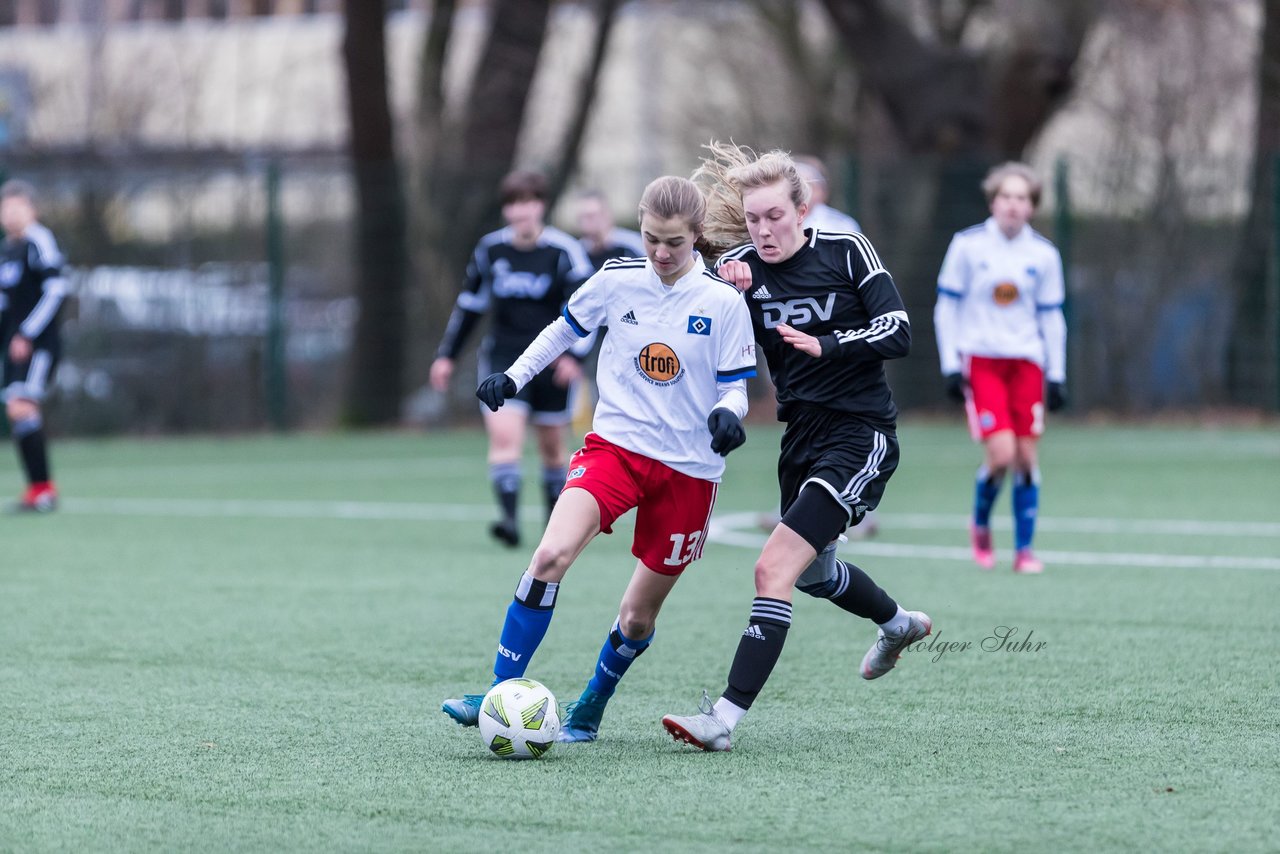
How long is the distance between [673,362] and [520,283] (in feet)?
17.2

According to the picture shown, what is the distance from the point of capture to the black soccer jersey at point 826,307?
18.8 ft

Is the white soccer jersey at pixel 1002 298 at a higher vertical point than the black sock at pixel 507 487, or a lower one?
higher

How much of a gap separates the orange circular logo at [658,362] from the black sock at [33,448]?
27.0 ft

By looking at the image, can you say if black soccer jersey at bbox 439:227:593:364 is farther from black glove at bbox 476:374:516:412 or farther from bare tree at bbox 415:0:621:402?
bare tree at bbox 415:0:621:402

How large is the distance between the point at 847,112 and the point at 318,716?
25024 millimetres

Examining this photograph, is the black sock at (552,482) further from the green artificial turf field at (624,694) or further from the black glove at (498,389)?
the black glove at (498,389)

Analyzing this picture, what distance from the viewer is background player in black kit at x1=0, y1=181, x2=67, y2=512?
40.9 ft

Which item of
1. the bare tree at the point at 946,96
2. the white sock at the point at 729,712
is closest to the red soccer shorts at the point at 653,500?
the white sock at the point at 729,712

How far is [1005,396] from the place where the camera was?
372 inches

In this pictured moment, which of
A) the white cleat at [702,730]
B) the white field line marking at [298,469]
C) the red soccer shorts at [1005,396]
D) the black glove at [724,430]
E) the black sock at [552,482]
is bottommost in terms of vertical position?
the white field line marking at [298,469]

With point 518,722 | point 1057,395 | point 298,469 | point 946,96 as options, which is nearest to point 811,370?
point 518,722

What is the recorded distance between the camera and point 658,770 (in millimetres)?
5031

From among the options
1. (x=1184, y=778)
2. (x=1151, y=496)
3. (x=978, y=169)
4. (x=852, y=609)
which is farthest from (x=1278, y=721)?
(x=978, y=169)

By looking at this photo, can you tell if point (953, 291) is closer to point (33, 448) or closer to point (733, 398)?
point (733, 398)
